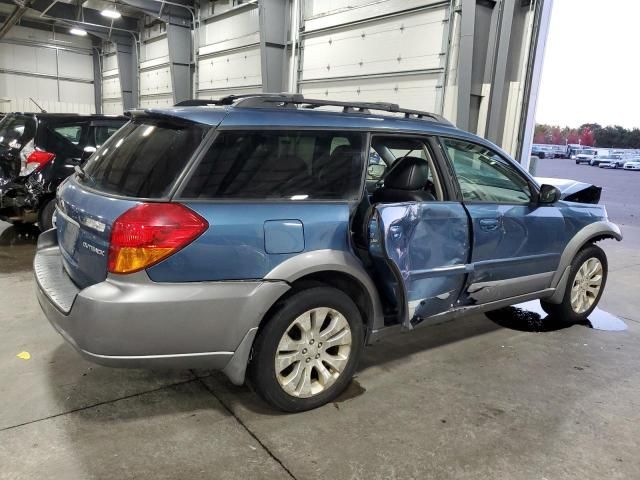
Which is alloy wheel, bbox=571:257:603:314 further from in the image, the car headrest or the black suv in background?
the black suv in background

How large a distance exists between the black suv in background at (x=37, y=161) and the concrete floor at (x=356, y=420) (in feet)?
7.79

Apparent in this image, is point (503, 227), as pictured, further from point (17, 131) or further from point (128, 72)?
point (128, 72)

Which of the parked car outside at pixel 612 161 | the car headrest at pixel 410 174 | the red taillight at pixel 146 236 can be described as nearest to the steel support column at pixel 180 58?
the car headrest at pixel 410 174

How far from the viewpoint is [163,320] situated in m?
2.18

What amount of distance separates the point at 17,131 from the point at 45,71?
18.4 metres

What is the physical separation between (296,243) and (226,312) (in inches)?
18.5

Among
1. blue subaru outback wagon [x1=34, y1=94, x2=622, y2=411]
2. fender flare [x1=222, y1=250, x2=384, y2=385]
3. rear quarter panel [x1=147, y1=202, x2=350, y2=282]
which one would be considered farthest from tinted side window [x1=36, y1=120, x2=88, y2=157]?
fender flare [x1=222, y1=250, x2=384, y2=385]

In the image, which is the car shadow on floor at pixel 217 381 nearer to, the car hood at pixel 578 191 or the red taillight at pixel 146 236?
the red taillight at pixel 146 236

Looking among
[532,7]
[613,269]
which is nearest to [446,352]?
[613,269]

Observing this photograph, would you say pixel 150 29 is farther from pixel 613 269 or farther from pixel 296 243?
pixel 296 243

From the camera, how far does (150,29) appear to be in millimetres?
17656

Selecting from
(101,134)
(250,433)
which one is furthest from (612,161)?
(250,433)

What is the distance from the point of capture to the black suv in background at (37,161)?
557 cm

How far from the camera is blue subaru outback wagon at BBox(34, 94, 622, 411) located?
219cm
